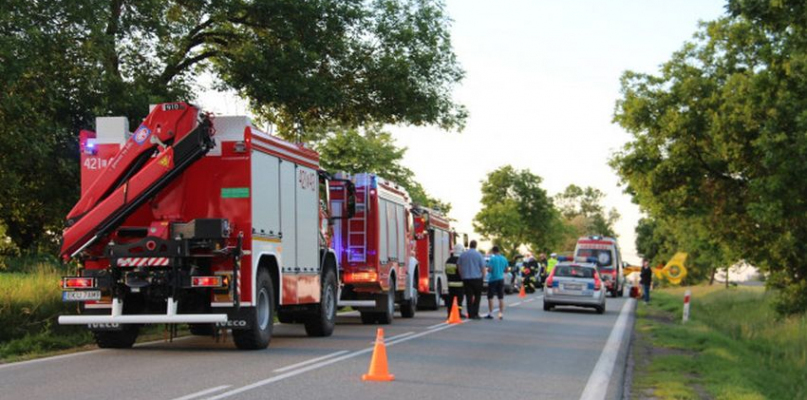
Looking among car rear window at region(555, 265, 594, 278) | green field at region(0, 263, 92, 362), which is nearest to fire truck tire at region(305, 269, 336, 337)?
green field at region(0, 263, 92, 362)

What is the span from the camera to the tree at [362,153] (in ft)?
162

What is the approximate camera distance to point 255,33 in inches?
1115

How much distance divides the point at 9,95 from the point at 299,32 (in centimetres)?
881

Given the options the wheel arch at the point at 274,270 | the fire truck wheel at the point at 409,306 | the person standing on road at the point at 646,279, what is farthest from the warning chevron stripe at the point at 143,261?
the person standing on road at the point at 646,279

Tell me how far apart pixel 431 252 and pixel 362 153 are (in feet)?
69.4

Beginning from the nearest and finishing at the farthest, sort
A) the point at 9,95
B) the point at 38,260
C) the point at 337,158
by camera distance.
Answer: the point at 9,95 → the point at 38,260 → the point at 337,158

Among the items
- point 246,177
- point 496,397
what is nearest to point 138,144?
point 246,177

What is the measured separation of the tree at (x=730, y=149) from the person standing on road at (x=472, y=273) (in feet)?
29.6

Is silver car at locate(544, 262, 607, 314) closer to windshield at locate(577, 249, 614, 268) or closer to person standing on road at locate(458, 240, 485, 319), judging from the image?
person standing on road at locate(458, 240, 485, 319)

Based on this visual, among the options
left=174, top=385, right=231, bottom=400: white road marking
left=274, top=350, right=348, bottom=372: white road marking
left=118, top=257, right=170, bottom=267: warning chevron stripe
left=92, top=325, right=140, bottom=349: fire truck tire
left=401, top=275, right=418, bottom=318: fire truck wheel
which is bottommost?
left=174, top=385, right=231, bottom=400: white road marking

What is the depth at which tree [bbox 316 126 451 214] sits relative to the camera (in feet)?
162

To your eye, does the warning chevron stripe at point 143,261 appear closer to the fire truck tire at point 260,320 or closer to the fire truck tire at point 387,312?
the fire truck tire at point 260,320

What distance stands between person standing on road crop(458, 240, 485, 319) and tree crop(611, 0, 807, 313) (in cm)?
902

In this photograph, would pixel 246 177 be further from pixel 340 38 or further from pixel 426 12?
pixel 426 12
